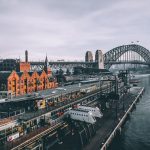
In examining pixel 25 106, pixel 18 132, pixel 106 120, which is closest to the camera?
pixel 18 132

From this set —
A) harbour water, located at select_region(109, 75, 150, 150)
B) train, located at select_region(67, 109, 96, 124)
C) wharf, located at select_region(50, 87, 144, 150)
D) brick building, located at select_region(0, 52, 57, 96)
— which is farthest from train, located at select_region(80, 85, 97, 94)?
train, located at select_region(67, 109, 96, 124)

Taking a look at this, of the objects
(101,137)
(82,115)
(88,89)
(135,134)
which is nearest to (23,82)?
(88,89)

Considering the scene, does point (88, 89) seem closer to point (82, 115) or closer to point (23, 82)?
point (23, 82)

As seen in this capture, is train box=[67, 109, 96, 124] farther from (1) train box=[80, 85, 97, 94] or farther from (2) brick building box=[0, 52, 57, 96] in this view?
(2) brick building box=[0, 52, 57, 96]

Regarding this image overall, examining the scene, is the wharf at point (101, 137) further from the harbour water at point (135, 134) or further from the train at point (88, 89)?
the train at point (88, 89)

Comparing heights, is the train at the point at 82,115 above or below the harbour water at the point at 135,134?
above

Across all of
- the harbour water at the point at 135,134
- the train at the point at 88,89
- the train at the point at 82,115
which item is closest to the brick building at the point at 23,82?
the train at the point at 88,89

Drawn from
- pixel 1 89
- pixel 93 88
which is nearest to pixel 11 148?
pixel 1 89

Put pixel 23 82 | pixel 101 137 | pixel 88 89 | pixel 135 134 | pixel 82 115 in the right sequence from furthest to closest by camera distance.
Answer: pixel 88 89 → pixel 23 82 → pixel 135 134 → pixel 82 115 → pixel 101 137

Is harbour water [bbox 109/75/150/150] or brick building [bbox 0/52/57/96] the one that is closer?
harbour water [bbox 109/75/150/150]

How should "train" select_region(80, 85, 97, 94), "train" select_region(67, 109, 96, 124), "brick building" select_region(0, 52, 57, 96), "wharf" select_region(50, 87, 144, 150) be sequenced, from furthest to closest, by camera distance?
"train" select_region(80, 85, 97, 94), "brick building" select_region(0, 52, 57, 96), "train" select_region(67, 109, 96, 124), "wharf" select_region(50, 87, 144, 150)

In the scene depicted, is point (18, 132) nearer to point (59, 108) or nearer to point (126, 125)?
point (59, 108)
